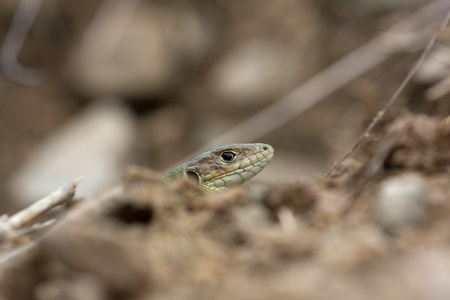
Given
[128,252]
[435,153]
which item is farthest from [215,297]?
[435,153]

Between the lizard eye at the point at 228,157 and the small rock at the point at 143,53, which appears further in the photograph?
the small rock at the point at 143,53

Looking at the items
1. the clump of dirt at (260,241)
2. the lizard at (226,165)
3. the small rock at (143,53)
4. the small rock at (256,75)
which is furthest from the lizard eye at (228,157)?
the small rock at (143,53)

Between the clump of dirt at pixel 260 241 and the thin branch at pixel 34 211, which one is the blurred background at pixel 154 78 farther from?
the clump of dirt at pixel 260 241

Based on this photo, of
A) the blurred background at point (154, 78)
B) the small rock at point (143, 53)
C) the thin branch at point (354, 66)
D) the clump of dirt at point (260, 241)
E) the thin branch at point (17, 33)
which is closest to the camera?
the clump of dirt at point (260, 241)

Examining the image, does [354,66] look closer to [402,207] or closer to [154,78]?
[154,78]

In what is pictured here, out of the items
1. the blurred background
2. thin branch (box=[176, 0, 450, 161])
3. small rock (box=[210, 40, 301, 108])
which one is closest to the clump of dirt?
thin branch (box=[176, 0, 450, 161])

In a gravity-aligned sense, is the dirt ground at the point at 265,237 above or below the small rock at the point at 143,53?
→ below

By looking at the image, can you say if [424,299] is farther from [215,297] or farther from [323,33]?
[323,33]
